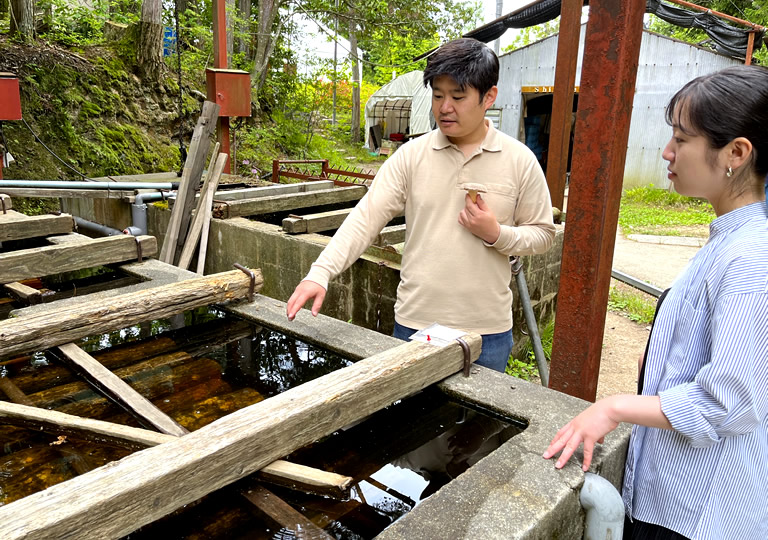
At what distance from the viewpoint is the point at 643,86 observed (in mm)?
14664

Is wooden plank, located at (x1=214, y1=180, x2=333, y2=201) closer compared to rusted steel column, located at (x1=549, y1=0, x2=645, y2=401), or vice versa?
rusted steel column, located at (x1=549, y1=0, x2=645, y2=401)

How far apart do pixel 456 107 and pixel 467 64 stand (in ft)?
0.55

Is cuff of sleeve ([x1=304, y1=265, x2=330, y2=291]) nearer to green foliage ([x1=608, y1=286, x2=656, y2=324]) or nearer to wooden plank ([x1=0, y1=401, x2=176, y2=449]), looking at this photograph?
wooden plank ([x1=0, y1=401, x2=176, y2=449])

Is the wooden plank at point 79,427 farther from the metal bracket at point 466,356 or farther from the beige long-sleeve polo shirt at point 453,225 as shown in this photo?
the metal bracket at point 466,356

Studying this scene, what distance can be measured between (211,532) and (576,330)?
1618 millimetres

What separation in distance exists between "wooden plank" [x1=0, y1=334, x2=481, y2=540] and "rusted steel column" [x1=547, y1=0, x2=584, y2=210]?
8.86 feet

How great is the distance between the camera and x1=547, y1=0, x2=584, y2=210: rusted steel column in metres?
4.55

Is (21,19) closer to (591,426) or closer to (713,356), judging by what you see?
(591,426)

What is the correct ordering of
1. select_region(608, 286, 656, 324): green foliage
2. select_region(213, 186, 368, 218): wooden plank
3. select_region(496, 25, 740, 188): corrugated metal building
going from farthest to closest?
select_region(496, 25, 740, 188): corrugated metal building → select_region(608, 286, 656, 324): green foliage → select_region(213, 186, 368, 218): wooden plank

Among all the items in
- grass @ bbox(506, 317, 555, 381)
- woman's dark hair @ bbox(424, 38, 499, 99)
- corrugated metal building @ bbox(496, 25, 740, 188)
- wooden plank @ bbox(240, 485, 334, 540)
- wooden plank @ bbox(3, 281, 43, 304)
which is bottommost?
grass @ bbox(506, 317, 555, 381)

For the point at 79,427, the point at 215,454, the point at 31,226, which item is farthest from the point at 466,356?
the point at 31,226

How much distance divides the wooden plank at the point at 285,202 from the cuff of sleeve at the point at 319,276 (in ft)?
13.1

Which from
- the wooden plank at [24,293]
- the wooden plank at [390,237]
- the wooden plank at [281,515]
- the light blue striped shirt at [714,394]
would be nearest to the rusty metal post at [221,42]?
the wooden plank at [390,237]

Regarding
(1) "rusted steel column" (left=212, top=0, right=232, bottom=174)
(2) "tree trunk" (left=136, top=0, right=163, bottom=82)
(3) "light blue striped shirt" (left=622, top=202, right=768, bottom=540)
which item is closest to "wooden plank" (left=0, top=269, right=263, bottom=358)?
(3) "light blue striped shirt" (left=622, top=202, right=768, bottom=540)
